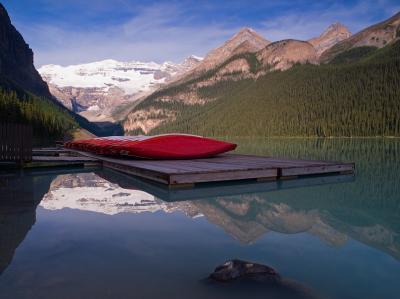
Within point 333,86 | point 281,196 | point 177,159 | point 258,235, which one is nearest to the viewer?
point 258,235

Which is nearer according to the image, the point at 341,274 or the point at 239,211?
the point at 341,274

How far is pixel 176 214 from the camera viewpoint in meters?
8.07

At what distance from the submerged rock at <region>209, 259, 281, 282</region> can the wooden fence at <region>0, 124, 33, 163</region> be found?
44.9 feet

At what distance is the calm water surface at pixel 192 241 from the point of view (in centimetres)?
436

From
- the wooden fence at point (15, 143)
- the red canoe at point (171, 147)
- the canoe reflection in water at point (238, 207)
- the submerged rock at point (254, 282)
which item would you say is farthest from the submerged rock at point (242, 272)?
the wooden fence at point (15, 143)

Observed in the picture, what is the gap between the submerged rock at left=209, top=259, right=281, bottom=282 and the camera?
4.52m

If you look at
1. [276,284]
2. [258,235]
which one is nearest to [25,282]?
[276,284]

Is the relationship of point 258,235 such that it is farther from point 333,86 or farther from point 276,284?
point 333,86

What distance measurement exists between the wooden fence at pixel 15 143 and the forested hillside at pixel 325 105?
106333mm

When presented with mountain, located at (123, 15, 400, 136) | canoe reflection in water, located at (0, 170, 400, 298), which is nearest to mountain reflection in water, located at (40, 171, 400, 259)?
canoe reflection in water, located at (0, 170, 400, 298)

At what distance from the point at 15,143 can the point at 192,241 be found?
12759mm

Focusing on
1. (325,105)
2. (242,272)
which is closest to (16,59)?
(325,105)

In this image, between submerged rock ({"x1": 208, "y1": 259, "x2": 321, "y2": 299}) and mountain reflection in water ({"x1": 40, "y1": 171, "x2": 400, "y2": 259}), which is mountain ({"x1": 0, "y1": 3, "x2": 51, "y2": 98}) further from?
submerged rock ({"x1": 208, "y1": 259, "x2": 321, "y2": 299})

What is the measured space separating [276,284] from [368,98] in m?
142
